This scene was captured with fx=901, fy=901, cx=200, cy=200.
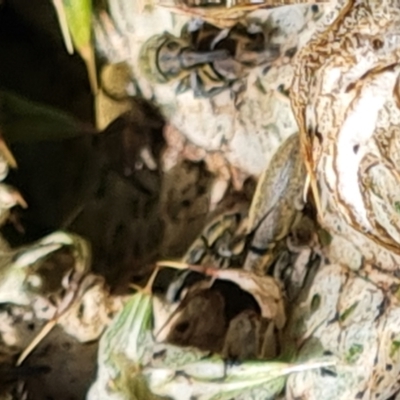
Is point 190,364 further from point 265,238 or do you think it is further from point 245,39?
point 245,39

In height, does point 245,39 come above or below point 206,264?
above

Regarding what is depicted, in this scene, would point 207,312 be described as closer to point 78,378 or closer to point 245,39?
point 78,378

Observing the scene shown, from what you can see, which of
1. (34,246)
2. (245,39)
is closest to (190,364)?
(34,246)

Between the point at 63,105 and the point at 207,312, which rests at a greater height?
→ the point at 63,105

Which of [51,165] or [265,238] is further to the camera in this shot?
[265,238]

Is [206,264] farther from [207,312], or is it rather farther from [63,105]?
[63,105]

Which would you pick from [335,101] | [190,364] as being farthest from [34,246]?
[335,101]

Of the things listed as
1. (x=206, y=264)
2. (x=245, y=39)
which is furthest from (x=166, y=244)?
(x=245, y=39)
